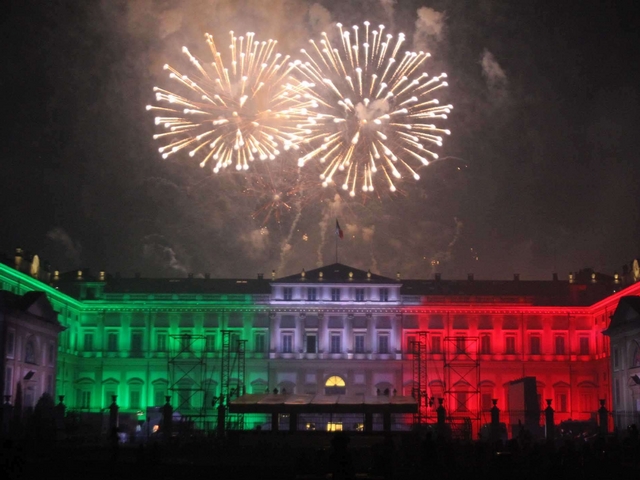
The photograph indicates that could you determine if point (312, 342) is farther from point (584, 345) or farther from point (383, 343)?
point (584, 345)

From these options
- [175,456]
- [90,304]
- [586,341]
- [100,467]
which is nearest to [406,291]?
[586,341]

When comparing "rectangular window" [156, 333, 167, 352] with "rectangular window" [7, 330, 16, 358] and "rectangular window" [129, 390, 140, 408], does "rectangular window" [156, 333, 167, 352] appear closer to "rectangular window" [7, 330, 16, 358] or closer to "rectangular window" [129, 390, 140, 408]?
"rectangular window" [129, 390, 140, 408]

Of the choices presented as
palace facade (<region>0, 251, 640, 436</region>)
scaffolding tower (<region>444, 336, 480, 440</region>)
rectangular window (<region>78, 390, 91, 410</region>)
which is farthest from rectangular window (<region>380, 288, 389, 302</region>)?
rectangular window (<region>78, 390, 91, 410</region>)

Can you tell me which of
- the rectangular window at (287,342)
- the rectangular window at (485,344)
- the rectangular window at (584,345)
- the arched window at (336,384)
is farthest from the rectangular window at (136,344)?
the rectangular window at (584,345)

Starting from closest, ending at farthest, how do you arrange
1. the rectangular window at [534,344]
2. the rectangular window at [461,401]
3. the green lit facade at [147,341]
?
1. the rectangular window at [461,401]
2. the green lit facade at [147,341]
3. the rectangular window at [534,344]

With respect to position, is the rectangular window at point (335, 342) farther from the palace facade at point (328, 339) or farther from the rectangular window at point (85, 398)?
the rectangular window at point (85, 398)

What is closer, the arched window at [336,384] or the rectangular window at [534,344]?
the arched window at [336,384]

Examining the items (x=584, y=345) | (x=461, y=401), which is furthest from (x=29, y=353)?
(x=584, y=345)
